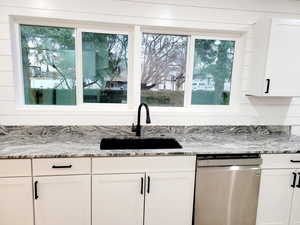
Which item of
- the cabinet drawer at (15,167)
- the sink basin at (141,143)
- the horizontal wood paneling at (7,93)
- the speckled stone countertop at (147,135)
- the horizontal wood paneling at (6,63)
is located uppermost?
the horizontal wood paneling at (6,63)

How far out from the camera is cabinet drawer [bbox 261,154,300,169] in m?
2.07

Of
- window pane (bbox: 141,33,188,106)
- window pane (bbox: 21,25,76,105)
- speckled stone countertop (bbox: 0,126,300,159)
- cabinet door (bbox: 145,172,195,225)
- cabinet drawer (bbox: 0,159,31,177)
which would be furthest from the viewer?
window pane (bbox: 141,33,188,106)

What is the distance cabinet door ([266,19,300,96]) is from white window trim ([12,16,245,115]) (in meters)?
0.35

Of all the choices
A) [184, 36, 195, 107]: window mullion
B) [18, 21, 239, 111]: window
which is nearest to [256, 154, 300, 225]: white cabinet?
[18, 21, 239, 111]: window

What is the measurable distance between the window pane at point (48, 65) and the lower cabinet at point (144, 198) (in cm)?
104

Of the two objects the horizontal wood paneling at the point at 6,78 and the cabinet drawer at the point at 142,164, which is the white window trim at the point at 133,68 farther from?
the cabinet drawer at the point at 142,164

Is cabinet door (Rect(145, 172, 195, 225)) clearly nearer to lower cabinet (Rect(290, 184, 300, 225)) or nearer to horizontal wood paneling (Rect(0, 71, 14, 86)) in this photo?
lower cabinet (Rect(290, 184, 300, 225))

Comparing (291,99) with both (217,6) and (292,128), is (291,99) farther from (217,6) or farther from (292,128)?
(217,6)

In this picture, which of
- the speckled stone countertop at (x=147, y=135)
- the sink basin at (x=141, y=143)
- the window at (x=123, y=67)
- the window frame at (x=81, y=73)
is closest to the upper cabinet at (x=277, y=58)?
the window at (x=123, y=67)

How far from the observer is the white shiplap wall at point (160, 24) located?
2125mm

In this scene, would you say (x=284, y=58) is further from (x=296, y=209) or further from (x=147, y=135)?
(x=147, y=135)

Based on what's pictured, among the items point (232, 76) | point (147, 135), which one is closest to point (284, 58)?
point (232, 76)

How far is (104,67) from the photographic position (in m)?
2.41

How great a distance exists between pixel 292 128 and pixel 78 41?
2.69 meters
